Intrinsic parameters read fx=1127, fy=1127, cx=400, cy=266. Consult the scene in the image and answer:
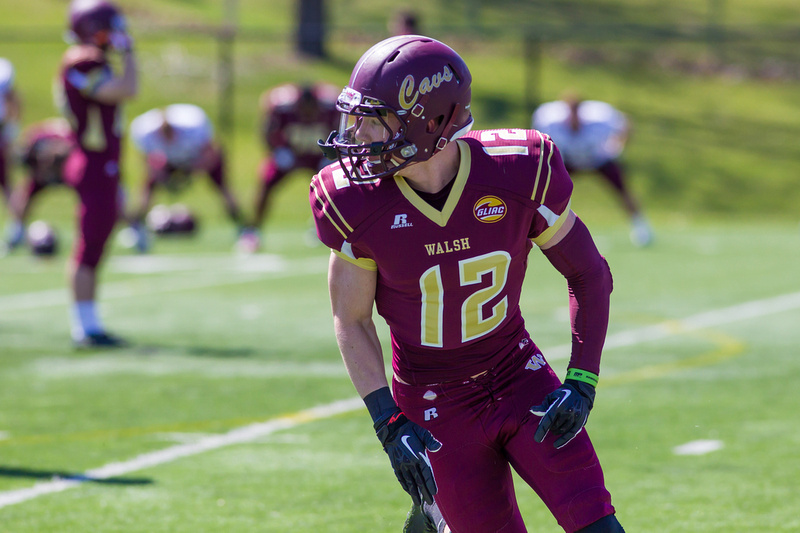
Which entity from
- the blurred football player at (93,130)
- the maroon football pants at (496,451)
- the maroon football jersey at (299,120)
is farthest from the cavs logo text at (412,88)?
the maroon football jersey at (299,120)

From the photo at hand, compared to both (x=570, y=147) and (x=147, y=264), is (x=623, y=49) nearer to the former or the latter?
(x=570, y=147)

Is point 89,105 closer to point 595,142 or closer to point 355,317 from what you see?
point 355,317

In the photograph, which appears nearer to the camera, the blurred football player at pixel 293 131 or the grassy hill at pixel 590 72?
the blurred football player at pixel 293 131

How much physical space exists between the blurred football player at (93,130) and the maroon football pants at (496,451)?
486cm

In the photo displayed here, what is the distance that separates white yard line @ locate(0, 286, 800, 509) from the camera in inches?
189

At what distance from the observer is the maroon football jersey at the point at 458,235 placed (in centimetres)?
324

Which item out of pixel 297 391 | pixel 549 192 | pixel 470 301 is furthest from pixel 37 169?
pixel 549 192

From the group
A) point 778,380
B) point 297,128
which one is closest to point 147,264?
point 297,128

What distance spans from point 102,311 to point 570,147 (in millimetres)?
7092

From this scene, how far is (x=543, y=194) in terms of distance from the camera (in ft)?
10.8

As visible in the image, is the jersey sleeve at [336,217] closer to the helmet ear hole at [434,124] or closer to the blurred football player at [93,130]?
the helmet ear hole at [434,124]

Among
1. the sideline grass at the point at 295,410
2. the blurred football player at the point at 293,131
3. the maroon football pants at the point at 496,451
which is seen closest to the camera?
the maroon football pants at the point at 496,451

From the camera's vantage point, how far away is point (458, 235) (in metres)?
3.26

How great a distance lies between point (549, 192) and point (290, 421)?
2976 millimetres
